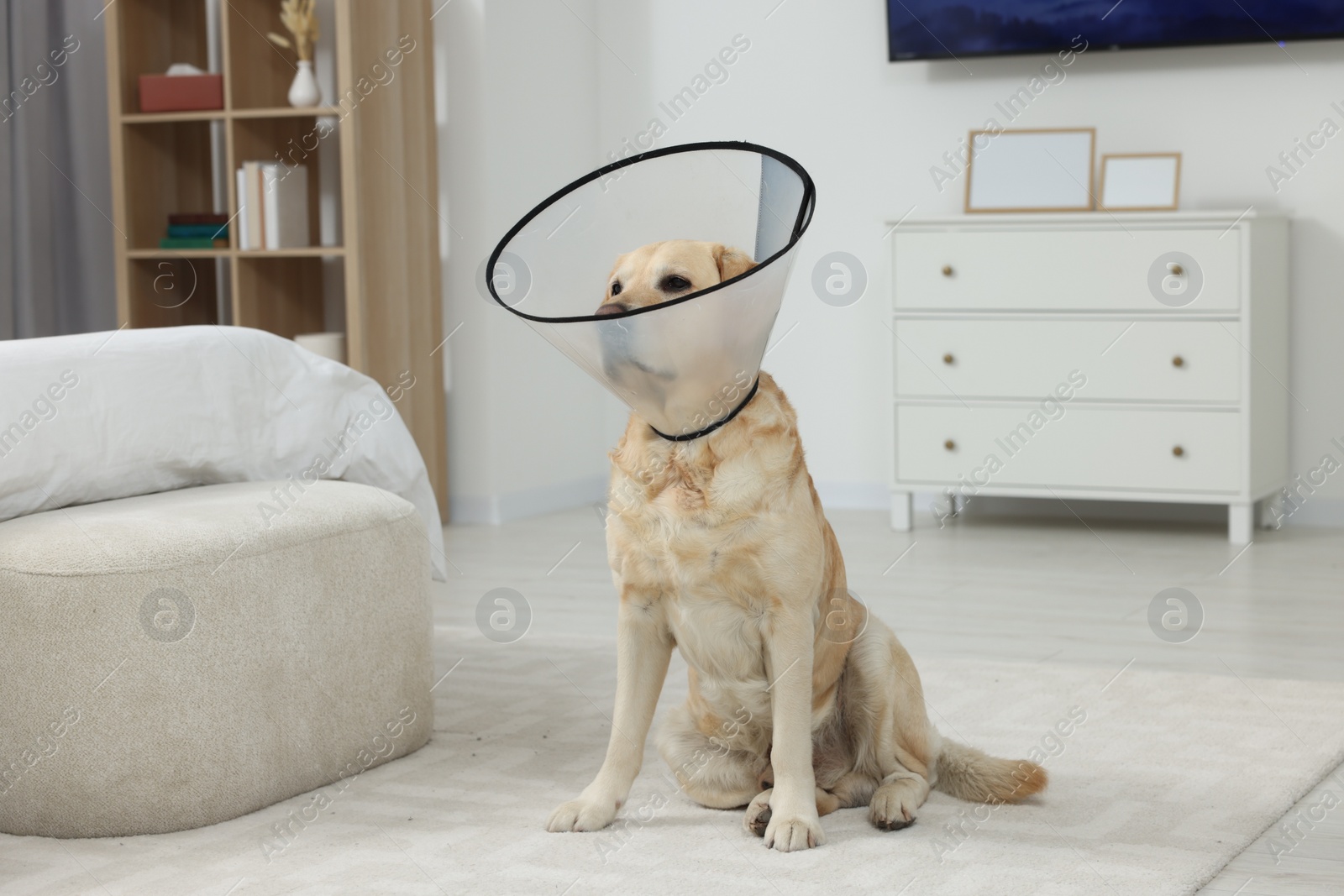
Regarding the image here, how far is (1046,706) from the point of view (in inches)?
109

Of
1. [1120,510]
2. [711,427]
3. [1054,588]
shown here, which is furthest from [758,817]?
[1120,510]

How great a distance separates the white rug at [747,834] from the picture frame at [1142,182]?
2.23m

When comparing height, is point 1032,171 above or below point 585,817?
above

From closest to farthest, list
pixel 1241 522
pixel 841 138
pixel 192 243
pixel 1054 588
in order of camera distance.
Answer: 1. pixel 1054 588
2. pixel 1241 522
3. pixel 192 243
4. pixel 841 138

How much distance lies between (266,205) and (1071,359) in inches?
105

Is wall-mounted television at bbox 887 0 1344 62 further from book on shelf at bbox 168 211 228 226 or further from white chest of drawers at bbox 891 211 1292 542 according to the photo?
book on shelf at bbox 168 211 228 226

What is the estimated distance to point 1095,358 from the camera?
4.52 m

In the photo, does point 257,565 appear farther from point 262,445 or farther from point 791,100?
point 791,100

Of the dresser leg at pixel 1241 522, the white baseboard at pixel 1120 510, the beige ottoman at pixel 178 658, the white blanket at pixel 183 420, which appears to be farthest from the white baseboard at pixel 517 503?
the beige ottoman at pixel 178 658

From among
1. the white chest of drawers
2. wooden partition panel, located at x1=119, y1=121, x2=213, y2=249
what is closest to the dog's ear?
the white chest of drawers

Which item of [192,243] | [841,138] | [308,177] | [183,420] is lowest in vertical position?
[183,420]

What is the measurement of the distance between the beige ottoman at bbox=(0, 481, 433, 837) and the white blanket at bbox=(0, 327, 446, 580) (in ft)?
0.22

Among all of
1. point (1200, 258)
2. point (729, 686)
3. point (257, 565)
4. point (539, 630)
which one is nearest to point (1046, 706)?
point (729, 686)

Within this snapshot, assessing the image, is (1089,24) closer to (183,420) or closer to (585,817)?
(183,420)
